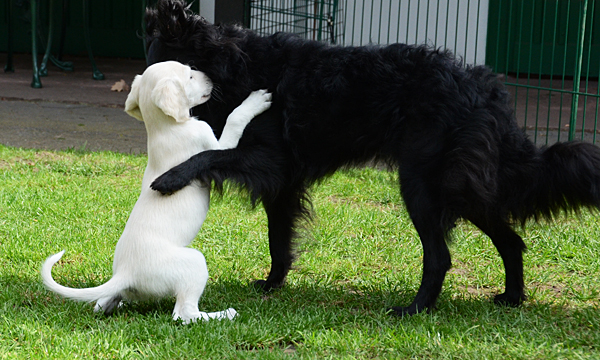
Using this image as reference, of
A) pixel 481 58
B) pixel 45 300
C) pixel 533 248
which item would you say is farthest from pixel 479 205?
pixel 481 58

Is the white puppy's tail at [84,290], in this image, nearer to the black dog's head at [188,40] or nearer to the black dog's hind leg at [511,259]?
the black dog's head at [188,40]

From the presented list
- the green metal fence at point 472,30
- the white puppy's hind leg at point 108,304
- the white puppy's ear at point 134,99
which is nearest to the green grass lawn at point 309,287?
the white puppy's hind leg at point 108,304

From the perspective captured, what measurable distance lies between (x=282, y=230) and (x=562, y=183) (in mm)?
1435

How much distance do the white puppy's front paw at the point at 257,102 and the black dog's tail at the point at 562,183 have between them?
1230 mm

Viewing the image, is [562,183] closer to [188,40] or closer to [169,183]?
[169,183]

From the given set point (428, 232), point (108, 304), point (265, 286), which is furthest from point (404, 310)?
point (108, 304)

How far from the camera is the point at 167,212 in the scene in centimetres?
A: 288

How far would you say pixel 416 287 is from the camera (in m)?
3.53

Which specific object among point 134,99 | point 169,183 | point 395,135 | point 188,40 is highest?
point 188,40

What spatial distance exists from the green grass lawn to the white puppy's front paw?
1.29ft

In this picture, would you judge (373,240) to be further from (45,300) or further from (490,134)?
(45,300)

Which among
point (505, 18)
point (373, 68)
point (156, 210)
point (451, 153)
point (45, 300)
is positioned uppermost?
point (505, 18)

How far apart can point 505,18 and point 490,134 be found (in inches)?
315

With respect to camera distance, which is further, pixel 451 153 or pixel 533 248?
pixel 533 248
